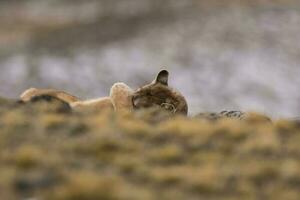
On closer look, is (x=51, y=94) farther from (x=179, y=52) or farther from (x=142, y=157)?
(x=179, y=52)

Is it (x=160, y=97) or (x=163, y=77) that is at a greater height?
(x=163, y=77)

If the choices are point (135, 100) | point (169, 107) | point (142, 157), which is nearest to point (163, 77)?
point (169, 107)

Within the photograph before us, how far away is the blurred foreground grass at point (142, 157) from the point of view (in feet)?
36.5

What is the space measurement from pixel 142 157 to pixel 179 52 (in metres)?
49.8

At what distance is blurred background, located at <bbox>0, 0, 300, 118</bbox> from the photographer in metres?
55.5

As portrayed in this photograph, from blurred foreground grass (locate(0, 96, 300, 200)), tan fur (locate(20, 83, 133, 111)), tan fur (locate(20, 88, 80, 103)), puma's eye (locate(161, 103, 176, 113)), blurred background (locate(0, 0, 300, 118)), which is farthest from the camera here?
blurred background (locate(0, 0, 300, 118))

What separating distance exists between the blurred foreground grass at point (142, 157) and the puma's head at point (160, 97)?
247 cm

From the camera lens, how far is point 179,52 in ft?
204

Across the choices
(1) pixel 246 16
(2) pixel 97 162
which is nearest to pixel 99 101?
(2) pixel 97 162

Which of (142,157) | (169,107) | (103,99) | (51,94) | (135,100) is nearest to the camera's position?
(142,157)

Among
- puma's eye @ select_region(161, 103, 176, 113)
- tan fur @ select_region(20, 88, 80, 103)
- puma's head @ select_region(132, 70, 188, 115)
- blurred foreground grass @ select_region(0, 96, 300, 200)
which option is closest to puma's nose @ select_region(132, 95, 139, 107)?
puma's head @ select_region(132, 70, 188, 115)

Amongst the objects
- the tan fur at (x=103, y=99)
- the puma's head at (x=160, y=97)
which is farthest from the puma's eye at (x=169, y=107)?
the tan fur at (x=103, y=99)

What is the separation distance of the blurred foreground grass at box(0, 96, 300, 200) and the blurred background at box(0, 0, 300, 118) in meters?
34.4

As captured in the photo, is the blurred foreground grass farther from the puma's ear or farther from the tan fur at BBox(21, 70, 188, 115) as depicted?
the puma's ear
